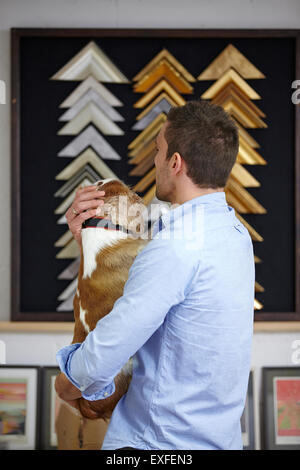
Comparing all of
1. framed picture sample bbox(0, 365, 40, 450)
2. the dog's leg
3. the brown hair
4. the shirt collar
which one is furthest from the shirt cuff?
framed picture sample bbox(0, 365, 40, 450)

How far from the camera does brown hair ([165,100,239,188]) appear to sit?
32.5 inches

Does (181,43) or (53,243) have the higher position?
(181,43)

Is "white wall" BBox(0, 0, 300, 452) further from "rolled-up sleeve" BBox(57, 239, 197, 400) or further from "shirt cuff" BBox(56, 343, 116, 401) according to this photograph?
"rolled-up sleeve" BBox(57, 239, 197, 400)

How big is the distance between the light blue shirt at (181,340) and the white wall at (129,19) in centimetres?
144

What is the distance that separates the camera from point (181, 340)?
764 mm

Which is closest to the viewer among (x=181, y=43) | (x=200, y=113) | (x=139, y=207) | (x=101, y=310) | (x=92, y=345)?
(x=92, y=345)

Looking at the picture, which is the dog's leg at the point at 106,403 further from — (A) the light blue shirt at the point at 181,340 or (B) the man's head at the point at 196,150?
(B) the man's head at the point at 196,150

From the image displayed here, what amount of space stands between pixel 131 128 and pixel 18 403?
1.60 metres

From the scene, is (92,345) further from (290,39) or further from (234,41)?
(290,39)

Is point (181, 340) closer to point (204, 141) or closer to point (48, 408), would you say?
point (204, 141)

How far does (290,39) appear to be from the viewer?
222 cm

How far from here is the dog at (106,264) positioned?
0.96 metres

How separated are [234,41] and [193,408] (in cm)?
202

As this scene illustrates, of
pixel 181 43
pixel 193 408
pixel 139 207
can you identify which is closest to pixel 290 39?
pixel 181 43
